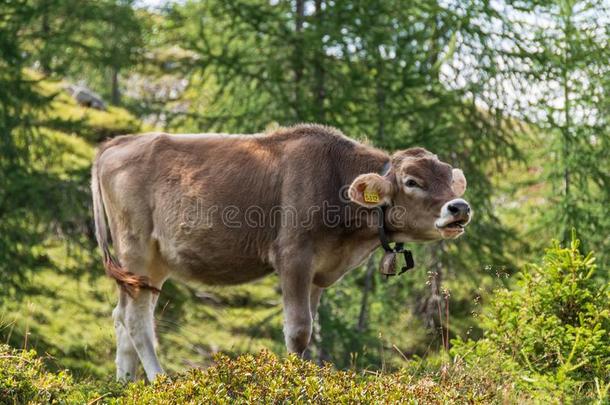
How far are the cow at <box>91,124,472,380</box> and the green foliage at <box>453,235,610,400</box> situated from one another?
2.75ft

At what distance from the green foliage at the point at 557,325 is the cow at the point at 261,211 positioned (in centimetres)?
84

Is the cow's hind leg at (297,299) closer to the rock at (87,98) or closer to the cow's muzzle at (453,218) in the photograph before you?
the cow's muzzle at (453,218)

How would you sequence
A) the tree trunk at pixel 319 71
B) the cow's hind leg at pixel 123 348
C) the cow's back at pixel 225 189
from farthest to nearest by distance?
the tree trunk at pixel 319 71 → the cow's hind leg at pixel 123 348 → the cow's back at pixel 225 189

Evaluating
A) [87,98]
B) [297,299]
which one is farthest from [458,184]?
[87,98]

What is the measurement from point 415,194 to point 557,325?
5.60 feet

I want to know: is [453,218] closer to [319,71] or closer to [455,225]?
[455,225]

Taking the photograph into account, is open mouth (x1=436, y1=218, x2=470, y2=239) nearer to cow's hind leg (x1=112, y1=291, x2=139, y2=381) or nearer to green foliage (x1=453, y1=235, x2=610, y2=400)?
green foliage (x1=453, y1=235, x2=610, y2=400)

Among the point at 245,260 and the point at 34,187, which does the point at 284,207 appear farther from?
the point at 34,187

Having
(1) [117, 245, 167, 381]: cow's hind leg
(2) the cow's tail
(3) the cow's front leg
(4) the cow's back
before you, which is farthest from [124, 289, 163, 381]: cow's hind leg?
(3) the cow's front leg

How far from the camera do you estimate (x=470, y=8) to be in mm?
16484

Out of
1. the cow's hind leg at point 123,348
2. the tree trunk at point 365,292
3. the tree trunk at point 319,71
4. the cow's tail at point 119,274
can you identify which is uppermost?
the tree trunk at point 319,71

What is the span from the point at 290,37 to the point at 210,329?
25.0ft

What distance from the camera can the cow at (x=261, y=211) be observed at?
765 centimetres

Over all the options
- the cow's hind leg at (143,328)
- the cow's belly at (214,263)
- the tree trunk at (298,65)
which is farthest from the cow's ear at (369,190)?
the tree trunk at (298,65)
